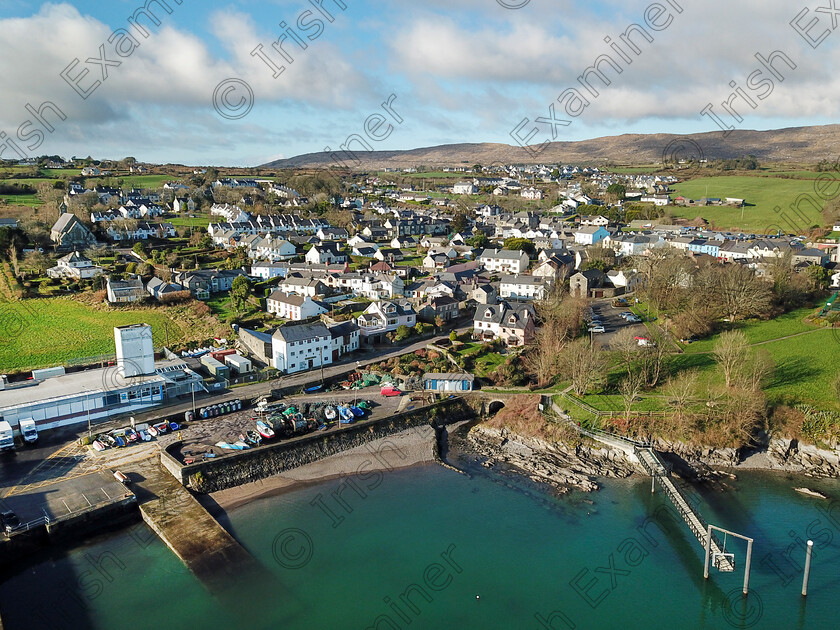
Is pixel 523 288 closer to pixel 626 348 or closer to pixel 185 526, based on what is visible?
pixel 626 348

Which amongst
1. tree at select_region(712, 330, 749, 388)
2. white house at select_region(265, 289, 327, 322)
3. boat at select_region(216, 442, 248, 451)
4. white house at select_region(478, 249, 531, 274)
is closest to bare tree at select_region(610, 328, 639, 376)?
tree at select_region(712, 330, 749, 388)

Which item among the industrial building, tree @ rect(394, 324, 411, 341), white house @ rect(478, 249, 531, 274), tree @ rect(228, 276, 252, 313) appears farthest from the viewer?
white house @ rect(478, 249, 531, 274)

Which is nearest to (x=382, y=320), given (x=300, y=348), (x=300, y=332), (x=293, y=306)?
(x=293, y=306)

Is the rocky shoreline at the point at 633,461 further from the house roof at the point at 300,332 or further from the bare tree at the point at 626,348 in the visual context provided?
the house roof at the point at 300,332

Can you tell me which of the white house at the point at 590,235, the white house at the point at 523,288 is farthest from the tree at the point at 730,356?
the white house at the point at 590,235

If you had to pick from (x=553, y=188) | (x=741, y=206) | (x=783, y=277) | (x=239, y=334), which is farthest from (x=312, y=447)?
(x=553, y=188)

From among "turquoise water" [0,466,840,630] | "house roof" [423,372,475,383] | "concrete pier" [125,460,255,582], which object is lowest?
"turquoise water" [0,466,840,630]

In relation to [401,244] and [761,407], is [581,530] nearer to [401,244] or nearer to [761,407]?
[761,407]

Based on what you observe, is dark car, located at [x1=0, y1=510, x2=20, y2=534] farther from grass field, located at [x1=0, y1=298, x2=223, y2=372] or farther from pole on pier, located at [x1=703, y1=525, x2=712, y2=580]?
pole on pier, located at [x1=703, y1=525, x2=712, y2=580]
